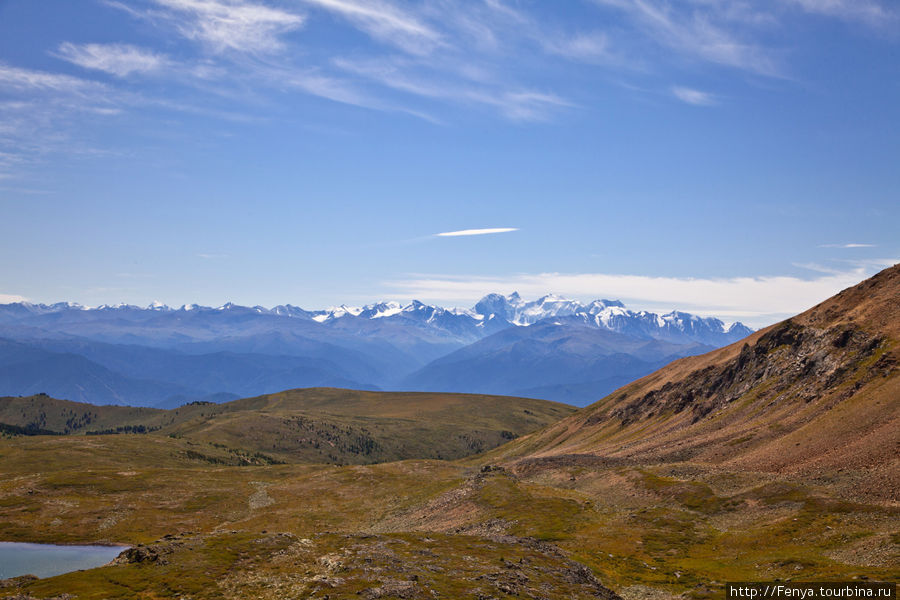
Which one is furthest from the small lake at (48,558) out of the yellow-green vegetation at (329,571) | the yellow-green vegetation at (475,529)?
the yellow-green vegetation at (329,571)

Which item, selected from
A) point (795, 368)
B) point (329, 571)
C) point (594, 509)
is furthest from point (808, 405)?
point (329, 571)

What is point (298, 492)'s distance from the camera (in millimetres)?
167875

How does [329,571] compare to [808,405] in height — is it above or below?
below

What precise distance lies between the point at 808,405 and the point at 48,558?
153m

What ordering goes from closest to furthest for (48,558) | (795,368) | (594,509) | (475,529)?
(475,529)
(594,509)
(48,558)
(795,368)

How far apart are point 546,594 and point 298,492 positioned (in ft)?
394

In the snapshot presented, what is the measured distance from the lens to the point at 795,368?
507ft

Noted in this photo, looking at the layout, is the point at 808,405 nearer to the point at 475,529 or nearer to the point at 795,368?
the point at 795,368

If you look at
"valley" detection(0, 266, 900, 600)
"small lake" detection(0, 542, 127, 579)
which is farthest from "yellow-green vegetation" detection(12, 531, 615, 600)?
"small lake" detection(0, 542, 127, 579)

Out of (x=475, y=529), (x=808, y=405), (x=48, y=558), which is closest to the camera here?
(x=475, y=529)

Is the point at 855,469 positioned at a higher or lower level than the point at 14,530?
higher

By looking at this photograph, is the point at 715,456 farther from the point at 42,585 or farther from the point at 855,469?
the point at 42,585

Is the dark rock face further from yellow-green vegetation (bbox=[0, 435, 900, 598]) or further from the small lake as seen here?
the small lake

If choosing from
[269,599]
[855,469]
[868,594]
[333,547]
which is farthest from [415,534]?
[855,469]
